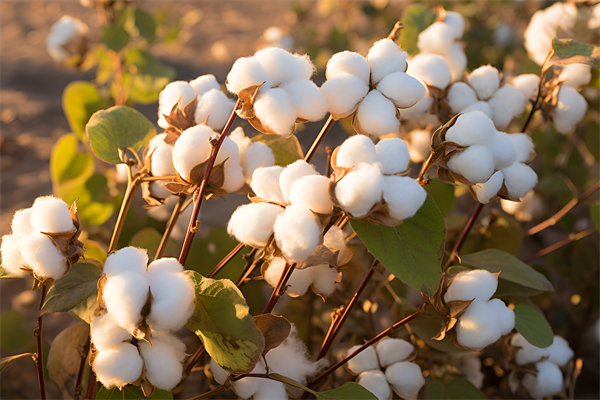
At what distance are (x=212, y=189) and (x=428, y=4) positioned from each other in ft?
5.50

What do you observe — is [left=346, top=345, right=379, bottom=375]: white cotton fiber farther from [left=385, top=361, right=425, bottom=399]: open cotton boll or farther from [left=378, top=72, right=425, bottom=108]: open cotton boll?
[left=378, top=72, right=425, bottom=108]: open cotton boll

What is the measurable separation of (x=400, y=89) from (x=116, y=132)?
310 millimetres

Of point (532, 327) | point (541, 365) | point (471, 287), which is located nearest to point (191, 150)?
point (471, 287)

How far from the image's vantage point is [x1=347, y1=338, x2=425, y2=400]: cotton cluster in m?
0.63

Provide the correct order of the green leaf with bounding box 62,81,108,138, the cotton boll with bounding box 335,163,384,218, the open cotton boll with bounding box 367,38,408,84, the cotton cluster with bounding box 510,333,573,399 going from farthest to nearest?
1. the green leaf with bounding box 62,81,108,138
2. the cotton cluster with bounding box 510,333,573,399
3. the open cotton boll with bounding box 367,38,408,84
4. the cotton boll with bounding box 335,163,384,218

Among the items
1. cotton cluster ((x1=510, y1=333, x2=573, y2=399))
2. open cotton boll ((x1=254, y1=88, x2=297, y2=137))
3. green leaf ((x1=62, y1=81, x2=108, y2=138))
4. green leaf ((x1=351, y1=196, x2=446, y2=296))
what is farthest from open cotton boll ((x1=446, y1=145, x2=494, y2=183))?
green leaf ((x1=62, y1=81, x2=108, y2=138))

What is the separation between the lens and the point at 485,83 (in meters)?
0.69

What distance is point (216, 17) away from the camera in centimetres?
304

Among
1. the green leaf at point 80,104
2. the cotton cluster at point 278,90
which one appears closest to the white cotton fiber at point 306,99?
the cotton cluster at point 278,90

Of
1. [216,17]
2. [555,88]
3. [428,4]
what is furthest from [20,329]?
[216,17]

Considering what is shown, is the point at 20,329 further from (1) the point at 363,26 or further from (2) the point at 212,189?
(1) the point at 363,26

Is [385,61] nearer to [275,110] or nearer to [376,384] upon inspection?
[275,110]

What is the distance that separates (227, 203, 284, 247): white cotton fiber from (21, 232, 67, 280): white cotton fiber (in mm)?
147

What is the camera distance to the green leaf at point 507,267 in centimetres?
63
